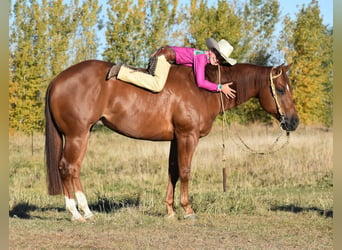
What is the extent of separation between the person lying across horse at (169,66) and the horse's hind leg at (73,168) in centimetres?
102

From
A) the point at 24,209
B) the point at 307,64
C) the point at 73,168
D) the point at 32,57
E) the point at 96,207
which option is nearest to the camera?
the point at 73,168

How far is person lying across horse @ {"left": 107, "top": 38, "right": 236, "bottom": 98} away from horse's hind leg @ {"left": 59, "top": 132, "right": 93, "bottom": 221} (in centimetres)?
102

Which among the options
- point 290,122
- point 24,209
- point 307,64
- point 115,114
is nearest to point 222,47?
point 290,122

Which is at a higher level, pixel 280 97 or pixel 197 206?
pixel 280 97

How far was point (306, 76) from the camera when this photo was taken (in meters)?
22.3

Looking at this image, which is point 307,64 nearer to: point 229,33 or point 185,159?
point 229,33

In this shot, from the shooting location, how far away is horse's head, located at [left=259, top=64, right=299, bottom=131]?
7.27 m

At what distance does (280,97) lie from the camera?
24.1ft

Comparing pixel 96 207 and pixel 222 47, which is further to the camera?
pixel 96 207

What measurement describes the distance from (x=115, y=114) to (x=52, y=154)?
1051 millimetres

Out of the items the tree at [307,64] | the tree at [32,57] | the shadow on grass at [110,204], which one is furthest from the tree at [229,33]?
the shadow on grass at [110,204]

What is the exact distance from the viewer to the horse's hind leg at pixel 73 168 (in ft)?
22.5

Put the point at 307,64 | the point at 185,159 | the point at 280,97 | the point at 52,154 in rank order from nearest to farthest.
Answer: the point at 52,154
the point at 185,159
the point at 280,97
the point at 307,64

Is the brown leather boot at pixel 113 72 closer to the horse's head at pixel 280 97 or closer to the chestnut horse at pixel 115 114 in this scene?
the chestnut horse at pixel 115 114
